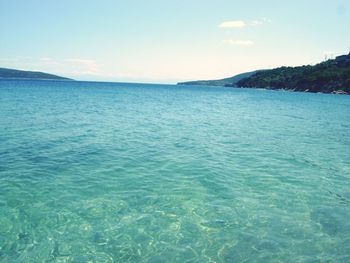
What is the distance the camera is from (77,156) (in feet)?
67.7

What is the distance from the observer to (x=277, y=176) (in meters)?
17.5

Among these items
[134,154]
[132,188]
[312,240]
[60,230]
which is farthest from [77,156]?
[312,240]

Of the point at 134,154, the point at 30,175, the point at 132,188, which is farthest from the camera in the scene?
the point at 134,154

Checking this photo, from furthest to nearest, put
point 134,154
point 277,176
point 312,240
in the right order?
1. point 134,154
2. point 277,176
3. point 312,240

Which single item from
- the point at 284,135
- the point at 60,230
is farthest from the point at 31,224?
the point at 284,135

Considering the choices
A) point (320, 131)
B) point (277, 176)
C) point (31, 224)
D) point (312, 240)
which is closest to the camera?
point (312, 240)

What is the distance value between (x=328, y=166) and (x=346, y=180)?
289 centimetres

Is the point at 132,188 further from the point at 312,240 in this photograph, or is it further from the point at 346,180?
the point at 346,180

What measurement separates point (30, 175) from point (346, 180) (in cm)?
1735

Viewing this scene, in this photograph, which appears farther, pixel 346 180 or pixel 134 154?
pixel 134 154

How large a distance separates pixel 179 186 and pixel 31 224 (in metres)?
7.00

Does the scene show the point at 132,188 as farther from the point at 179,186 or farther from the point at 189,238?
the point at 189,238

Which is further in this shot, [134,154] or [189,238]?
[134,154]

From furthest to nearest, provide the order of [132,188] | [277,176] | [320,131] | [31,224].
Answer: [320,131], [277,176], [132,188], [31,224]
